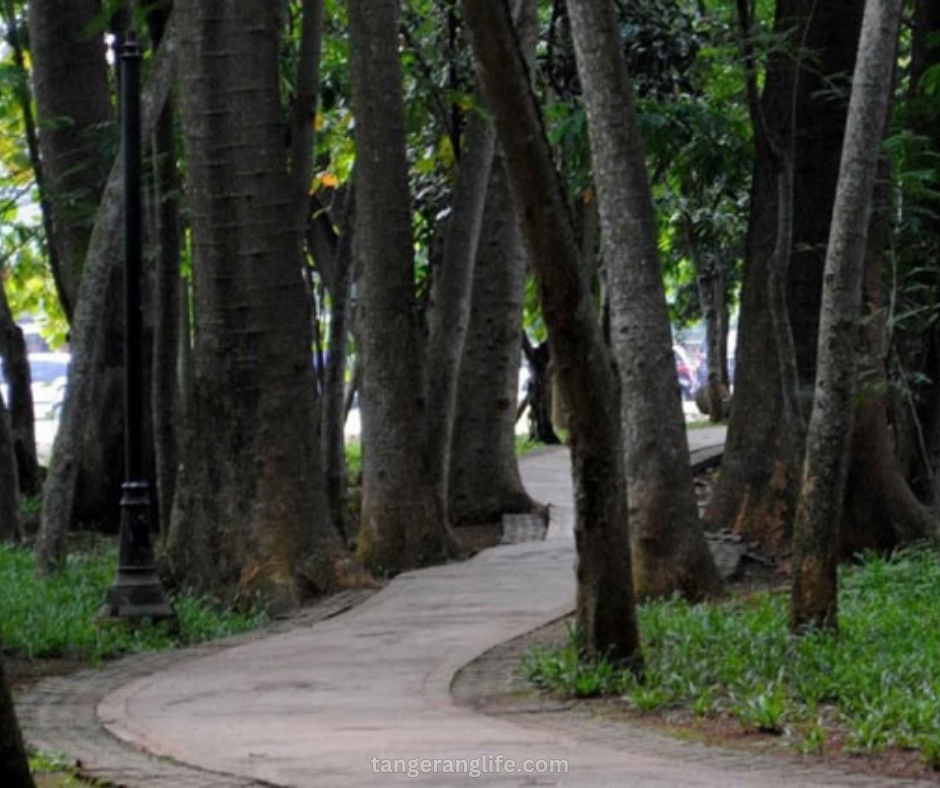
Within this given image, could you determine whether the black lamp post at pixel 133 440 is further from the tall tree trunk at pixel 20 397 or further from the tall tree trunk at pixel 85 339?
the tall tree trunk at pixel 20 397

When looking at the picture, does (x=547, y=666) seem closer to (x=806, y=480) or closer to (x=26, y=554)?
(x=806, y=480)

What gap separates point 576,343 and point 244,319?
539 centimetres

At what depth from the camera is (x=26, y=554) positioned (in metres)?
18.6

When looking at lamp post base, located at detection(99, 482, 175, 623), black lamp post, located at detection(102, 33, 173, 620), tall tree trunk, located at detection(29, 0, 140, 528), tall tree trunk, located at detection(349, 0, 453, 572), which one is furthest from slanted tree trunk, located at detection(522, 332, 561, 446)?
lamp post base, located at detection(99, 482, 175, 623)

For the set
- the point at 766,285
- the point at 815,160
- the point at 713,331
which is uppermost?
the point at 815,160

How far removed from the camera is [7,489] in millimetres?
20141

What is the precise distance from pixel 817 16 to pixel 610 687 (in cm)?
797

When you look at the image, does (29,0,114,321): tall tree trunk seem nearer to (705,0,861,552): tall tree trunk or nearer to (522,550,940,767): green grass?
(705,0,861,552): tall tree trunk

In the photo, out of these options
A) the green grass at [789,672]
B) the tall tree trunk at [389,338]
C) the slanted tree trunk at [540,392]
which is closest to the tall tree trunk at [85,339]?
the tall tree trunk at [389,338]

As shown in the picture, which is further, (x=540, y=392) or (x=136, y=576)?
(x=540, y=392)

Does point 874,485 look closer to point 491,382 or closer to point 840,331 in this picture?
point 840,331

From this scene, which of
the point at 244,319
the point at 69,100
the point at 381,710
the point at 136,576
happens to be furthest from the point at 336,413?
the point at 381,710

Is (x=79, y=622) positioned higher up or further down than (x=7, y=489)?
further down

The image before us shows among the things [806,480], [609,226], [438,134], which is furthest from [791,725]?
[438,134]
